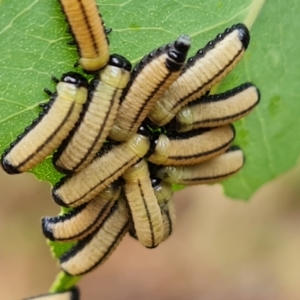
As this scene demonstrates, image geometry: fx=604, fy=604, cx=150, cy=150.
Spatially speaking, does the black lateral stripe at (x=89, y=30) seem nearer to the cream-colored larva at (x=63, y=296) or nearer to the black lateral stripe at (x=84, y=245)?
the black lateral stripe at (x=84, y=245)

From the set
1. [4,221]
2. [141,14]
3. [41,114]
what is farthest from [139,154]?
[4,221]

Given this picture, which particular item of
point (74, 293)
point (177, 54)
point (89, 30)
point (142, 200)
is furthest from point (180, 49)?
point (74, 293)

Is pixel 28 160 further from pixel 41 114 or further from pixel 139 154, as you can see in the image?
pixel 139 154

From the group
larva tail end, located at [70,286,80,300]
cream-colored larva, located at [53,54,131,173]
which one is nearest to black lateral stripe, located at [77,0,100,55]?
cream-colored larva, located at [53,54,131,173]

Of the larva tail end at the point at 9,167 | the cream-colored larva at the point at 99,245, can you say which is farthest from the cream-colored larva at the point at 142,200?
the larva tail end at the point at 9,167

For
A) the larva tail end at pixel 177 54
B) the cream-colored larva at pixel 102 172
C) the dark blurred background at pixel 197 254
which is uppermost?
the larva tail end at pixel 177 54

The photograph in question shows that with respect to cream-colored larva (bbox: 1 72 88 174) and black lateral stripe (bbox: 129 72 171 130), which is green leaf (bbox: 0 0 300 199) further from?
black lateral stripe (bbox: 129 72 171 130)

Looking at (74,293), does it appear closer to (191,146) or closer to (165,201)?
(165,201)
